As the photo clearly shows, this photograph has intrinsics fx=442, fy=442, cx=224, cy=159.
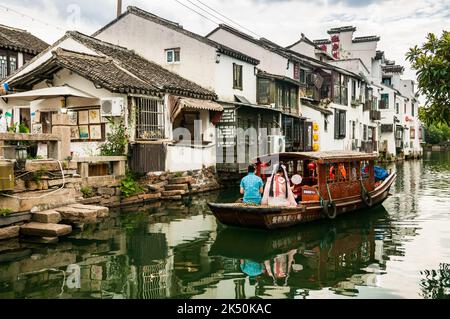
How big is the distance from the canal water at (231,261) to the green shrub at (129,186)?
1.58 meters

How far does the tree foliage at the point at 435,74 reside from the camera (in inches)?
303

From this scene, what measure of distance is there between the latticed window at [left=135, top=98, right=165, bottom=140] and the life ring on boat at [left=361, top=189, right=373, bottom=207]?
8.60 m

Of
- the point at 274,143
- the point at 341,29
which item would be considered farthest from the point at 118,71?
Answer: the point at 341,29

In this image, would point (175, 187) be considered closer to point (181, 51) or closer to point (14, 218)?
point (181, 51)

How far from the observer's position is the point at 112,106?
17.1 m

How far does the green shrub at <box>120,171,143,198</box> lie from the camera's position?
55.2ft

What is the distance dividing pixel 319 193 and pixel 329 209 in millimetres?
760

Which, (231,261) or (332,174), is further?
(332,174)

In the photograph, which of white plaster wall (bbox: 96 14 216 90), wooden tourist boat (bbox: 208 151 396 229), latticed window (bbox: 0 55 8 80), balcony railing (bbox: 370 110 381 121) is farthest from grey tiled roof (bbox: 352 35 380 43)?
latticed window (bbox: 0 55 8 80)

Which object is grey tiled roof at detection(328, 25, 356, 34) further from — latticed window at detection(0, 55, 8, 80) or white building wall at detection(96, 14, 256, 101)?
latticed window at detection(0, 55, 8, 80)

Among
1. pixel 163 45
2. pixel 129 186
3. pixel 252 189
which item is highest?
pixel 163 45
